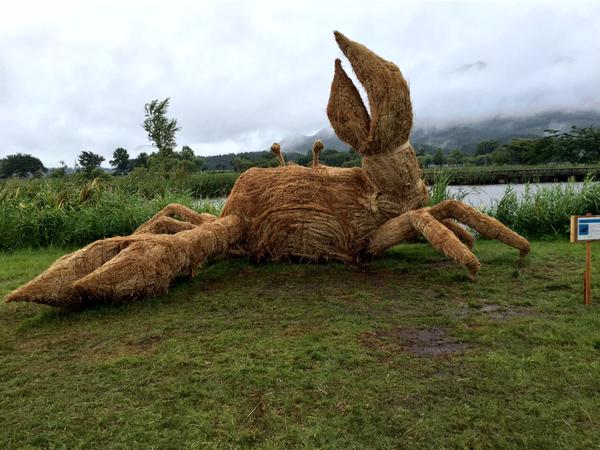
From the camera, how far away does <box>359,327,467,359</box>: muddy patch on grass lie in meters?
2.79

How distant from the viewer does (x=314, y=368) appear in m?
2.58

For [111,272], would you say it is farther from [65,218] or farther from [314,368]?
[65,218]

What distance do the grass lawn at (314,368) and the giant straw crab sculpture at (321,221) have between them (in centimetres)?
32

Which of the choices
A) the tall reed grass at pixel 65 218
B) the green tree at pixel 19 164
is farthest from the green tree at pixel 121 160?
the tall reed grass at pixel 65 218

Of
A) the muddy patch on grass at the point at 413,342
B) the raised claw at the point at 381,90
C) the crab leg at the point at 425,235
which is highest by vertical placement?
the raised claw at the point at 381,90

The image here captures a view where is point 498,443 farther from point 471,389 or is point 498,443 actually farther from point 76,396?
point 76,396

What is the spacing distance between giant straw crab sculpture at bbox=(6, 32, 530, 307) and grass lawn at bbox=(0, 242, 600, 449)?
Result: 1.05ft

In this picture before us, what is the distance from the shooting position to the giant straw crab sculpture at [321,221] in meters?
3.48

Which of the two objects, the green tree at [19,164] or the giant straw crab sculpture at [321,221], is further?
the green tree at [19,164]

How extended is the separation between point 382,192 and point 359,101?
0.94 m

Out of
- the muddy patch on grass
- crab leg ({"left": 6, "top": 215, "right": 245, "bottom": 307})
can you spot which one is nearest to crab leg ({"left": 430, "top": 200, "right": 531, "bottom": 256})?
the muddy patch on grass

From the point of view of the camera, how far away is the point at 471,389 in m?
2.32

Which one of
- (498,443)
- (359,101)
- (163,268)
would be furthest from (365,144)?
(498,443)

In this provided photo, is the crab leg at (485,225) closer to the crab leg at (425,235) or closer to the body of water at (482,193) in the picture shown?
the crab leg at (425,235)
